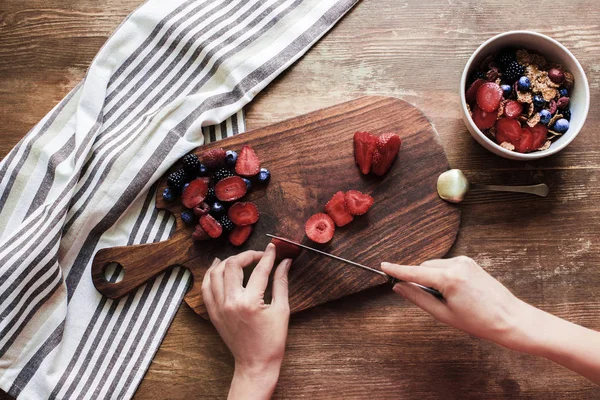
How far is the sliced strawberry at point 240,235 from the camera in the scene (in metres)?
1.64

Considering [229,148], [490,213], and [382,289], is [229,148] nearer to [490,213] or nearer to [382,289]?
[382,289]

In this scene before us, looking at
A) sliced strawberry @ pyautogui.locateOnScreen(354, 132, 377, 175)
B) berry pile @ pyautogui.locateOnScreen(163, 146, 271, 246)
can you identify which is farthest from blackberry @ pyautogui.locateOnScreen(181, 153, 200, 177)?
sliced strawberry @ pyautogui.locateOnScreen(354, 132, 377, 175)

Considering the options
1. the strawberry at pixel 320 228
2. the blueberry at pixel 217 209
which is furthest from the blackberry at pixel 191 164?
the strawberry at pixel 320 228

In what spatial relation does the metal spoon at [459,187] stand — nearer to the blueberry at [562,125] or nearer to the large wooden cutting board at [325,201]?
the large wooden cutting board at [325,201]

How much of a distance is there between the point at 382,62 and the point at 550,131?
0.55 metres

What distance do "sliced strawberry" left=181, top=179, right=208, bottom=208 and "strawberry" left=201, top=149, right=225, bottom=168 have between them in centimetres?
6

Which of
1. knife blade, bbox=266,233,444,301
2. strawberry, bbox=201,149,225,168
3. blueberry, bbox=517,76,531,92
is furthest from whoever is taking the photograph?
strawberry, bbox=201,149,225,168

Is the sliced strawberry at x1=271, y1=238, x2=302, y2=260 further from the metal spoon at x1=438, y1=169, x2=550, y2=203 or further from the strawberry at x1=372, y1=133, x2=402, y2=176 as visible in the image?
the metal spoon at x1=438, y1=169, x2=550, y2=203

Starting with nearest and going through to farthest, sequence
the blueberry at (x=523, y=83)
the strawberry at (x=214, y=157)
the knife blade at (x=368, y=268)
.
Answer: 1. the knife blade at (x=368, y=268)
2. the blueberry at (x=523, y=83)
3. the strawberry at (x=214, y=157)

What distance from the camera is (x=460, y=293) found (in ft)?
4.60

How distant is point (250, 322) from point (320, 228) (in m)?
0.35

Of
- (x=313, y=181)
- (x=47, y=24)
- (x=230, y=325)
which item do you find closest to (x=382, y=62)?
(x=313, y=181)

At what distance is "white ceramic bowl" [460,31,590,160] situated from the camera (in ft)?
4.98

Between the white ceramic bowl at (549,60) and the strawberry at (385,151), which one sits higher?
the white ceramic bowl at (549,60)
